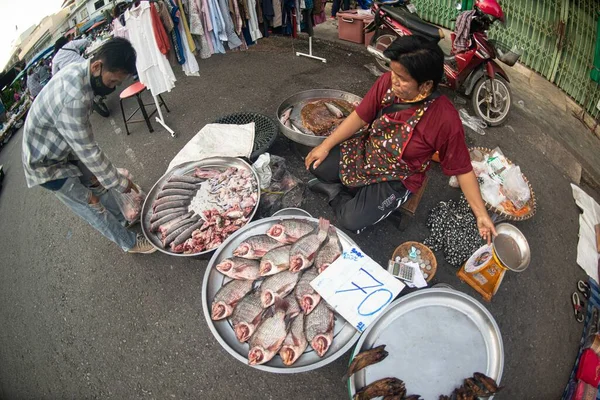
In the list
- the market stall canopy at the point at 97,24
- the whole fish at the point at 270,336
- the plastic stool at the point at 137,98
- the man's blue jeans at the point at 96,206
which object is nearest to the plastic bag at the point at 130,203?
the man's blue jeans at the point at 96,206

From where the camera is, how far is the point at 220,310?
8.27 feet

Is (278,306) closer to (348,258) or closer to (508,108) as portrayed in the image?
(348,258)

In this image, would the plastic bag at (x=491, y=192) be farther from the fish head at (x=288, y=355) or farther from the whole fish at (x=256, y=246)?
the fish head at (x=288, y=355)

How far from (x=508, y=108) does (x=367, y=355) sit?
14.6ft

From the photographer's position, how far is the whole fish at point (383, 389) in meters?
1.96

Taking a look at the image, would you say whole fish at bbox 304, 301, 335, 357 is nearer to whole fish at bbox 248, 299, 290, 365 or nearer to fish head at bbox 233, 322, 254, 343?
whole fish at bbox 248, 299, 290, 365

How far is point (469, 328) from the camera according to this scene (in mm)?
2170

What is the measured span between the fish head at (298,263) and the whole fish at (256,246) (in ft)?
0.76

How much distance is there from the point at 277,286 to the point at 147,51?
140 inches

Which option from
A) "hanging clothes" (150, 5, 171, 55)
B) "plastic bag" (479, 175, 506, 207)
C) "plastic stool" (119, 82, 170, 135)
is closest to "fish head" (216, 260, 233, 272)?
"plastic bag" (479, 175, 506, 207)

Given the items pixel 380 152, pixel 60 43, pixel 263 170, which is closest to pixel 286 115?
pixel 263 170

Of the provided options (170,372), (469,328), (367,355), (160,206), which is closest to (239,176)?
(160,206)

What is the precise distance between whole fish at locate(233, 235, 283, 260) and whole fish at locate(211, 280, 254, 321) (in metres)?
0.24

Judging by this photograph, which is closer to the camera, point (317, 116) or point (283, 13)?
point (317, 116)
